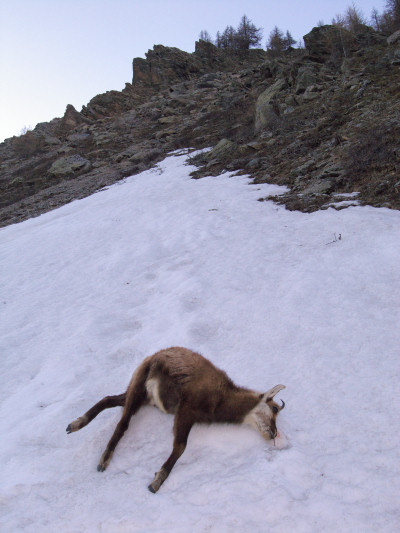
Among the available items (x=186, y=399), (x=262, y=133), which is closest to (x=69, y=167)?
(x=262, y=133)

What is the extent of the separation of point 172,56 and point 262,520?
5670cm

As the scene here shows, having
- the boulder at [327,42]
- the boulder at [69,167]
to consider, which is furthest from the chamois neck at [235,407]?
the boulder at [327,42]

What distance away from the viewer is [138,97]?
4253 centimetres

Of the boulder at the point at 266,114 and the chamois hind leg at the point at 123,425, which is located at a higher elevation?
the boulder at the point at 266,114

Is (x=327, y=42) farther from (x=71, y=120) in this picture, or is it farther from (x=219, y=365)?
(x=219, y=365)

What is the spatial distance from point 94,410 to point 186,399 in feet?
3.22

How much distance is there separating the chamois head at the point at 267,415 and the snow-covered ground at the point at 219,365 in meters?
0.14

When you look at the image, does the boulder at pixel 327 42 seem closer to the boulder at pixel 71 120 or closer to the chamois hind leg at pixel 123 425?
the boulder at pixel 71 120

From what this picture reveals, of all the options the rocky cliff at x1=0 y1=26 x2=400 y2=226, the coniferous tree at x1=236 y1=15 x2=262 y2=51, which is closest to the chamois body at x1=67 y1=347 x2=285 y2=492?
the rocky cliff at x1=0 y1=26 x2=400 y2=226

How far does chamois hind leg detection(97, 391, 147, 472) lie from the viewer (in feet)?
9.41

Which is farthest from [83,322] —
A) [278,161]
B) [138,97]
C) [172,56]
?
[172,56]

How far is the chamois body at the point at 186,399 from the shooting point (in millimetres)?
3004

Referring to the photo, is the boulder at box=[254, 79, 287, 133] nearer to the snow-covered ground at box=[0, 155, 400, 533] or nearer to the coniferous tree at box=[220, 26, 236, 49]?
the snow-covered ground at box=[0, 155, 400, 533]

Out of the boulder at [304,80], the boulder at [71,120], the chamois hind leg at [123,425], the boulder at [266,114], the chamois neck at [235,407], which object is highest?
the boulder at [71,120]
